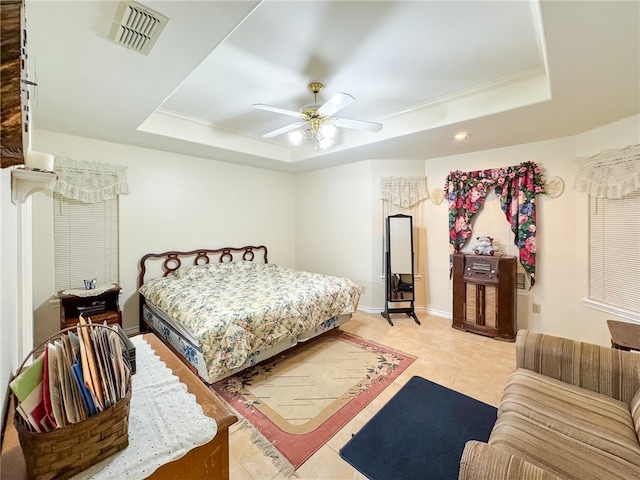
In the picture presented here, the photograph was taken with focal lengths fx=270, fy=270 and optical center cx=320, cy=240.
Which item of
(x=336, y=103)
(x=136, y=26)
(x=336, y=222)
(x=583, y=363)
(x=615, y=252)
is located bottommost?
(x=583, y=363)

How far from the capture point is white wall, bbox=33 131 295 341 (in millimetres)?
2953

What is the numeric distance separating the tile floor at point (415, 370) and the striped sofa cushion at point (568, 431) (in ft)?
2.58

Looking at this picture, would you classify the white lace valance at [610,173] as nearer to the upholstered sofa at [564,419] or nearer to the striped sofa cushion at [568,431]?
the upholstered sofa at [564,419]

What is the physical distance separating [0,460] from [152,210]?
3.44m

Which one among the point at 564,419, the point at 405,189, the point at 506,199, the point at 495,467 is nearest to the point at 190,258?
the point at 405,189

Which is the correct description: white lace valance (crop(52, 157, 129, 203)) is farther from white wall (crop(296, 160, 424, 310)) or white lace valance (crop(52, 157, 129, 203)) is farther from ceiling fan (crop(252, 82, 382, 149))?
white wall (crop(296, 160, 424, 310))

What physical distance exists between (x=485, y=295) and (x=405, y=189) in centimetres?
185

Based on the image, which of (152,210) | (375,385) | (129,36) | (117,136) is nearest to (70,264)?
(152,210)

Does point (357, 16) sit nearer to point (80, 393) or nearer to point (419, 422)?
point (80, 393)

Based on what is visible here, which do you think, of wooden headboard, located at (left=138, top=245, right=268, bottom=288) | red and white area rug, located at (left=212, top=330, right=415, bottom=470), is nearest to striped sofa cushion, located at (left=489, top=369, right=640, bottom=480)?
red and white area rug, located at (left=212, top=330, right=415, bottom=470)

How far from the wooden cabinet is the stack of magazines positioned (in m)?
2.76

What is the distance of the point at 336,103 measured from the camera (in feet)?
6.80

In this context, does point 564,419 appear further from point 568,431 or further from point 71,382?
point 71,382

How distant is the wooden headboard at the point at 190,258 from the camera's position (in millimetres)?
3567
